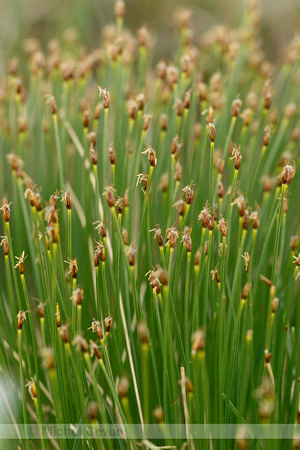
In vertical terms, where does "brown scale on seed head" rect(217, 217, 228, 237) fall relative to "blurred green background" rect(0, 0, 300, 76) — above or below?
below

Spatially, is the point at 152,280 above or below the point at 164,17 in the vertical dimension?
below

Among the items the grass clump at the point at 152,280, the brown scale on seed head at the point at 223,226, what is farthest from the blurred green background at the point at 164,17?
the brown scale on seed head at the point at 223,226

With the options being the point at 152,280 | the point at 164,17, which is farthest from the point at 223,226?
the point at 164,17

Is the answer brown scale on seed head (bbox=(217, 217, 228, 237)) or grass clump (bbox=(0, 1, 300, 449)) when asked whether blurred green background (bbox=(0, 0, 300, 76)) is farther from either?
brown scale on seed head (bbox=(217, 217, 228, 237))

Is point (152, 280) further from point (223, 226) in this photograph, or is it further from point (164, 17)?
point (164, 17)

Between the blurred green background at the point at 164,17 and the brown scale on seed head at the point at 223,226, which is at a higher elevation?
the blurred green background at the point at 164,17

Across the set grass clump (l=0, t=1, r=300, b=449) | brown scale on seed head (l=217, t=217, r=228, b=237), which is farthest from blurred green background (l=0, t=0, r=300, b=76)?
brown scale on seed head (l=217, t=217, r=228, b=237)

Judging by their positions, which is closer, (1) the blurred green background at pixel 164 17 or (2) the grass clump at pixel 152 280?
(2) the grass clump at pixel 152 280

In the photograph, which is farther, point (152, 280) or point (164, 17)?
point (164, 17)

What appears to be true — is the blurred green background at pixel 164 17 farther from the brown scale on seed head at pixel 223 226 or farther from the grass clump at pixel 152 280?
the brown scale on seed head at pixel 223 226
